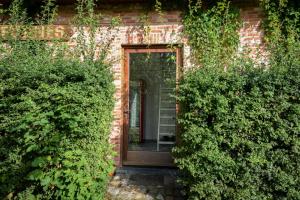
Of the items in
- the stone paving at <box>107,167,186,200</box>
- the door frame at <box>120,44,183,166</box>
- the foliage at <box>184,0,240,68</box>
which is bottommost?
the stone paving at <box>107,167,186,200</box>

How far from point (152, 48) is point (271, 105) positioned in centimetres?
270

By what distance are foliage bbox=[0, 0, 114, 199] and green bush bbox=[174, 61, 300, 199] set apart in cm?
123

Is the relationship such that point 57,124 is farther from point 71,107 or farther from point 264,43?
point 264,43

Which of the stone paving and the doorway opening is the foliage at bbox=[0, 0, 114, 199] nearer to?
the stone paving

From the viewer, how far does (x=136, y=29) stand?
17.1 ft

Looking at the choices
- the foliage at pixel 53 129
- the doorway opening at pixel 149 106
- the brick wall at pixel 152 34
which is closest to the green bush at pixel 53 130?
the foliage at pixel 53 129

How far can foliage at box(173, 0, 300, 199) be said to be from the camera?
323 centimetres

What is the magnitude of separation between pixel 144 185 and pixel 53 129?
194 cm

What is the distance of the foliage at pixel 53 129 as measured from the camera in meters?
3.12

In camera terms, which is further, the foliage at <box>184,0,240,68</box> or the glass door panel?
the glass door panel

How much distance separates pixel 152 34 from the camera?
515cm

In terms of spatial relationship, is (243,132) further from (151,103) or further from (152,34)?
(151,103)

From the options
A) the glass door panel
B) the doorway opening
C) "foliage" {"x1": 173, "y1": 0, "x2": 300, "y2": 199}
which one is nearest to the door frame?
the doorway opening

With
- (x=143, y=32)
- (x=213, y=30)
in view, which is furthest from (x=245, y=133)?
(x=143, y=32)
